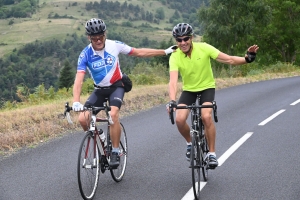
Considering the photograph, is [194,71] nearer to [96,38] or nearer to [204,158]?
[204,158]

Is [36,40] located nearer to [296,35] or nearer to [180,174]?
[296,35]

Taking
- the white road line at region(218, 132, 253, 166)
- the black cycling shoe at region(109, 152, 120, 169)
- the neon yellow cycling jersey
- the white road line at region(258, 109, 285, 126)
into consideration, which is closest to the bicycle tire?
the neon yellow cycling jersey

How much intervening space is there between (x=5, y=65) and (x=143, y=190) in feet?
457

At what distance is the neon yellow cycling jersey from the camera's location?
649 centimetres

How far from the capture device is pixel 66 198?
590 centimetres

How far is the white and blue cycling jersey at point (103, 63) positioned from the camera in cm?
648

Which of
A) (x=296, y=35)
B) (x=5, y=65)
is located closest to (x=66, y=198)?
(x=296, y=35)

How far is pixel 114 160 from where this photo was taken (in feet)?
21.1

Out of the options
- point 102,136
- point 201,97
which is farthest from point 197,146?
point 102,136

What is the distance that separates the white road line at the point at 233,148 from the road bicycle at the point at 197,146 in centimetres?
108

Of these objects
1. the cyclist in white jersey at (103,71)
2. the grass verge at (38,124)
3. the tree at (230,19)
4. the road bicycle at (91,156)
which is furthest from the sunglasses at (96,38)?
the tree at (230,19)

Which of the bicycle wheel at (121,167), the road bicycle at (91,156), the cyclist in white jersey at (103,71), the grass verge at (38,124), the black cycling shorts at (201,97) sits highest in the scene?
the cyclist in white jersey at (103,71)

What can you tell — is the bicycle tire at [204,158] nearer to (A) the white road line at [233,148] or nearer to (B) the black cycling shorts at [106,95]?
(A) the white road line at [233,148]

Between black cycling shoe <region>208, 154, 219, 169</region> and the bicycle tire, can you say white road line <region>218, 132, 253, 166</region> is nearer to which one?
the bicycle tire
